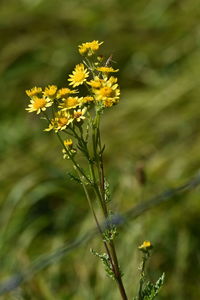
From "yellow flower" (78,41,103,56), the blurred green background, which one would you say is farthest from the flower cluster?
the blurred green background

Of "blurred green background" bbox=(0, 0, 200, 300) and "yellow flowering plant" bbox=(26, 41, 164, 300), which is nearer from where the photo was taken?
"yellow flowering plant" bbox=(26, 41, 164, 300)

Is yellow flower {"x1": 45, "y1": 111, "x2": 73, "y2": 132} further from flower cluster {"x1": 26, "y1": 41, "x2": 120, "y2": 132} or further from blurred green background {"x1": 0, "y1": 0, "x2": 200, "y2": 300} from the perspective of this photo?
blurred green background {"x1": 0, "y1": 0, "x2": 200, "y2": 300}

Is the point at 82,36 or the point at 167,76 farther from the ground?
the point at 82,36

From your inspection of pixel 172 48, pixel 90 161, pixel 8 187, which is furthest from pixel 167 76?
pixel 90 161

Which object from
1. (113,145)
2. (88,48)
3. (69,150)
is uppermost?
(113,145)

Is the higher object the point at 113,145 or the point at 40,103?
the point at 113,145

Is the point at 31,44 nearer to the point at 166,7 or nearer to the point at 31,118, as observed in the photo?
the point at 31,118

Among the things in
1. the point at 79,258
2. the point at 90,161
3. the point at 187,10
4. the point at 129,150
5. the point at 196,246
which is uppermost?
the point at 187,10

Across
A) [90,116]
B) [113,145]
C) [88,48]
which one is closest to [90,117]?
[90,116]

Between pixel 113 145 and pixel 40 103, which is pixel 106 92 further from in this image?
pixel 113 145
